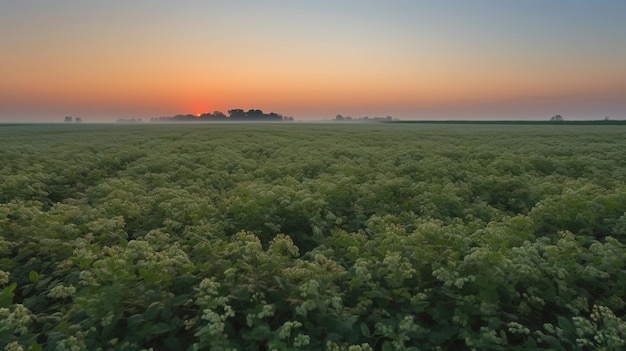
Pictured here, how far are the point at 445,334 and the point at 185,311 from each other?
3334 millimetres

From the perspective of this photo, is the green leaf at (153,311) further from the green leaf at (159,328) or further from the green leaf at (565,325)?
the green leaf at (565,325)

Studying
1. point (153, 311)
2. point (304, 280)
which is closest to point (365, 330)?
point (304, 280)

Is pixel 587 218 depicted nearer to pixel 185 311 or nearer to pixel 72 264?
pixel 185 311

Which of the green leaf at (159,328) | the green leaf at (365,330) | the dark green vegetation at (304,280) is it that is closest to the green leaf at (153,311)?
the dark green vegetation at (304,280)

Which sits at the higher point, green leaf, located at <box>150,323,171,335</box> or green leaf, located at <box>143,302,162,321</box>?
green leaf, located at <box>143,302,162,321</box>

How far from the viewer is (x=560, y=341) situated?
4.30 meters

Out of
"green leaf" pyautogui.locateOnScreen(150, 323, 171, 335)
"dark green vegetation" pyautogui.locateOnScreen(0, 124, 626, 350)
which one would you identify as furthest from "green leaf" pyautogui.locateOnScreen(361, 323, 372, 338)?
"green leaf" pyautogui.locateOnScreen(150, 323, 171, 335)

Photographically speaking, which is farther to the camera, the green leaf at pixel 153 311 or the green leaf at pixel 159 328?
the green leaf at pixel 153 311

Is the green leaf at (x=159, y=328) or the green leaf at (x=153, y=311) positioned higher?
the green leaf at (x=153, y=311)

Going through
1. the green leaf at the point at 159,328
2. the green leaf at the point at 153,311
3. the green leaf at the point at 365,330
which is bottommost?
the green leaf at the point at 365,330

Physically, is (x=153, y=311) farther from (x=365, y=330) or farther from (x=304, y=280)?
(x=365, y=330)

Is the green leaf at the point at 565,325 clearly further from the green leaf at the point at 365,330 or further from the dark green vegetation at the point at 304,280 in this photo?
the green leaf at the point at 365,330

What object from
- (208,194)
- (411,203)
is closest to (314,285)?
(411,203)

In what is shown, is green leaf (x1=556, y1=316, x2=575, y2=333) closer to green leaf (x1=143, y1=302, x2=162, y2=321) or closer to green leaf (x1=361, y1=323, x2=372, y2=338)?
green leaf (x1=361, y1=323, x2=372, y2=338)
